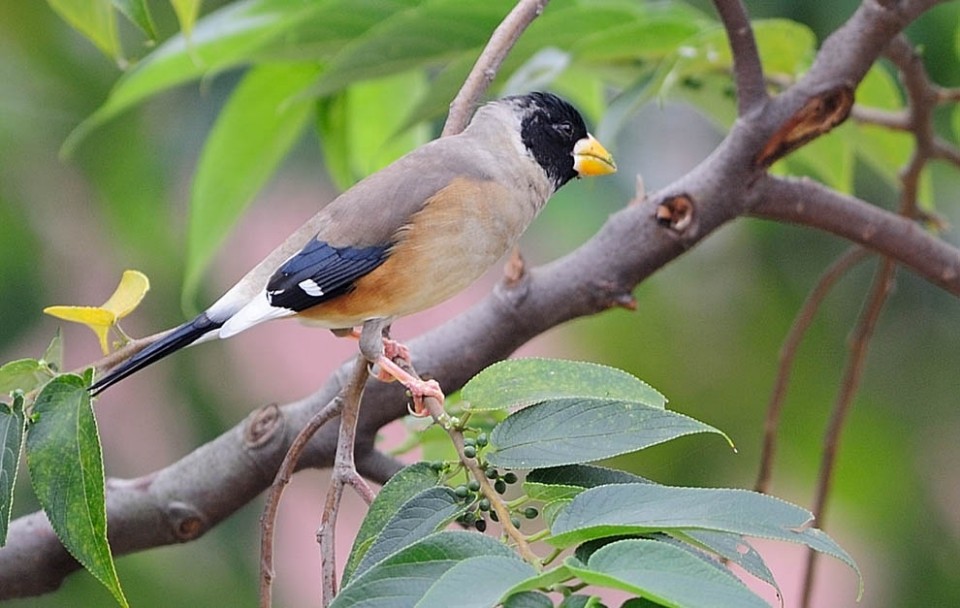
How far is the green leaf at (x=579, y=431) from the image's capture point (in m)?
0.50

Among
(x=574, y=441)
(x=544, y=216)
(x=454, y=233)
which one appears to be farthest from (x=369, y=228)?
(x=544, y=216)

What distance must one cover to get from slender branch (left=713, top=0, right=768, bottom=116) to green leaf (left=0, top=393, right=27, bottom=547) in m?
0.49

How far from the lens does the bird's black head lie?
93 cm

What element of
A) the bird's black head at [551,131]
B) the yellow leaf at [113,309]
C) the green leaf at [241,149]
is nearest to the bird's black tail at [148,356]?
the yellow leaf at [113,309]

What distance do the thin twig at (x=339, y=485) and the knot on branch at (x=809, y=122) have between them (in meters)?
0.37

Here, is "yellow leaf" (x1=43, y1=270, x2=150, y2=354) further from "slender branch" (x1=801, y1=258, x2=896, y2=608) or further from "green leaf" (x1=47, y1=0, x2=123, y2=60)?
"slender branch" (x1=801, y1=258, x2=896, y2=608)

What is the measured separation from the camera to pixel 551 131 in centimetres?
→ 94

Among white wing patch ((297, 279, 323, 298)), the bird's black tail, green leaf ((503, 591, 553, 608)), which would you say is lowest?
green leaf ((503, 591, 553, 608))

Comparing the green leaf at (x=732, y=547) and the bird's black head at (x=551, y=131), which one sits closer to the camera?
the green leaf at (x=732, y=547)

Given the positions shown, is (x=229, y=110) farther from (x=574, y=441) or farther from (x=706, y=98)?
(x=574, y=441)

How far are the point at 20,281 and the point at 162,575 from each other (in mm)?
408

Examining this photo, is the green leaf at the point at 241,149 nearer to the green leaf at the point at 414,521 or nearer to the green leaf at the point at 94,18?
the green leaf at the point at 94,18

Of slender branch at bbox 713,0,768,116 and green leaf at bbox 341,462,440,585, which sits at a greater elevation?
slender branch at bbox 713,0,768,116

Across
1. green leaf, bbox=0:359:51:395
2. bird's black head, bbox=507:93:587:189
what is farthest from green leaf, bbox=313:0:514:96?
green leaf, bbox=0:359:51:395
